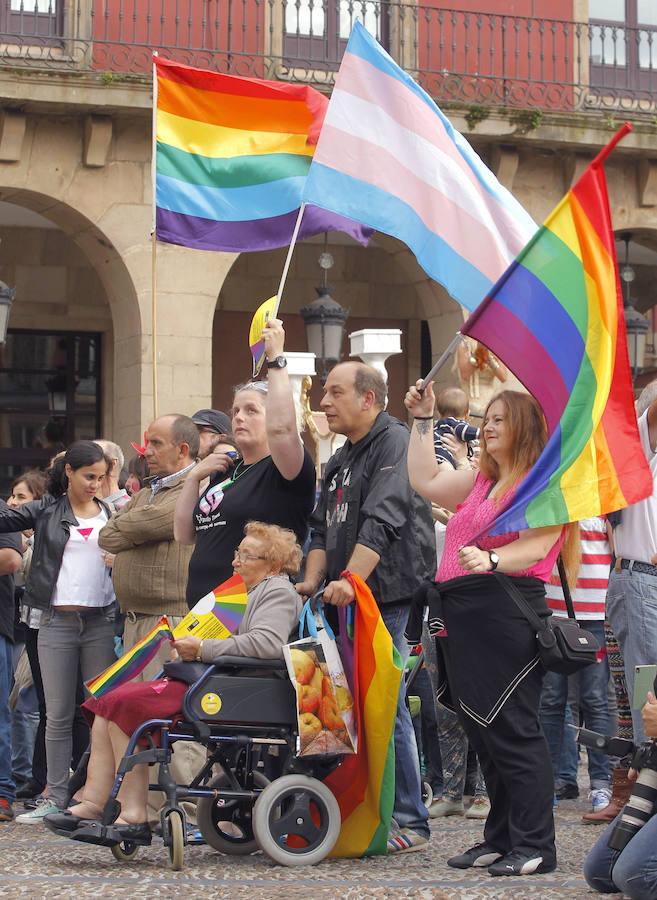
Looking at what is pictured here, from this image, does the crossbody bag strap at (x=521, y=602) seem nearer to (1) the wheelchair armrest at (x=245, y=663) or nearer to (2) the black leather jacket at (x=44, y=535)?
(1) the wheelchair armrest at (x=245, y=663)

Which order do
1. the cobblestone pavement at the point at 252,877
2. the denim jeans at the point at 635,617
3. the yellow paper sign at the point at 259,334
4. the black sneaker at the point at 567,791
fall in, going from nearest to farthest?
1. the cobblestone pavement at the point at 252,877
2. the denim jeans at the point at 635,617
3. the yellow paper sign at the point at 259,334
4. the black sneaker at the point at 567,791

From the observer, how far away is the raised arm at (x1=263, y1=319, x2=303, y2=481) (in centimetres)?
645

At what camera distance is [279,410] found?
6.45 meters

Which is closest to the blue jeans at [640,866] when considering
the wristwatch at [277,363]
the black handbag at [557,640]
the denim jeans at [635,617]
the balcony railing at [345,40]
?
the black handbag at [557,640]

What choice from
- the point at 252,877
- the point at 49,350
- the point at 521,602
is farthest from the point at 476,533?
the point at 49,350

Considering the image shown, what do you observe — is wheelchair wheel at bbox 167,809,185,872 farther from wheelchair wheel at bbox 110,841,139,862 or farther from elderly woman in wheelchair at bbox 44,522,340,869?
wheelchair wheel at bbox 110,841,139,862

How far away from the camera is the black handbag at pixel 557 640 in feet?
18.8

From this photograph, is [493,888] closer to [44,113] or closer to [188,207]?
[188,207]

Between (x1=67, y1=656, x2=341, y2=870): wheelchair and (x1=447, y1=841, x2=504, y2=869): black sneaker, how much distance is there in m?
0.52

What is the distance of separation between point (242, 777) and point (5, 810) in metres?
1.87

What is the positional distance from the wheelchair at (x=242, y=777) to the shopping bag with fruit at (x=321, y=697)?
0.09m

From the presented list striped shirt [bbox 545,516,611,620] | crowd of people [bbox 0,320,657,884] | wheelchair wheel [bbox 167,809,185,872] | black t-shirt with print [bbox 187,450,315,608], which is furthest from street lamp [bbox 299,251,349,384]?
wheelchair wheel [bbox 167,809,185,872]

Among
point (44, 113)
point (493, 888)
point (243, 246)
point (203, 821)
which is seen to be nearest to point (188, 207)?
point (243, 246)

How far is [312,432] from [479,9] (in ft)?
20.7
